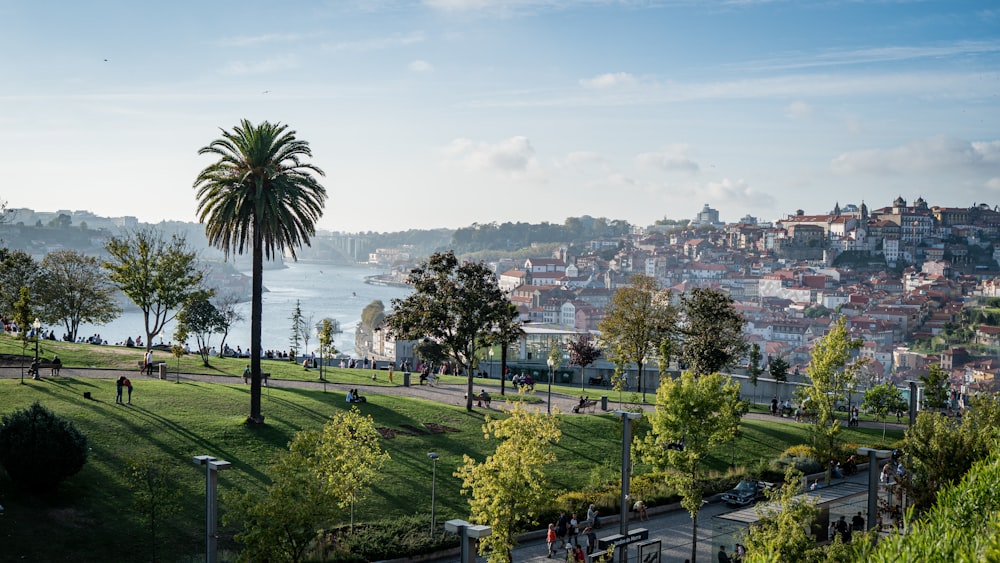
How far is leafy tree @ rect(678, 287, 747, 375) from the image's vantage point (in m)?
38.9

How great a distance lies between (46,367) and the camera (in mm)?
32219

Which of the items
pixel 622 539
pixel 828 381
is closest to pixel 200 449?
pixel 622 539

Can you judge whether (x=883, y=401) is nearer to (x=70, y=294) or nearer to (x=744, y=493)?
(x=744, y=493)

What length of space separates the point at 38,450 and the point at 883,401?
36.4m

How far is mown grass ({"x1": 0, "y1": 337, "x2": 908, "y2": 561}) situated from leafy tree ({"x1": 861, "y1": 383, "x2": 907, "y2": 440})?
246cm

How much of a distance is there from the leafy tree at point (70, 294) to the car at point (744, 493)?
3905 centimetres

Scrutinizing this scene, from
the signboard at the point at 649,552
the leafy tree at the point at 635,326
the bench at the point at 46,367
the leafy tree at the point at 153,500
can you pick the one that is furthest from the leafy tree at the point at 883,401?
the bench at the point at 46,367

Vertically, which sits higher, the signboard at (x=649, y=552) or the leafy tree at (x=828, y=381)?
the leafy tree at (x=828, y=381)

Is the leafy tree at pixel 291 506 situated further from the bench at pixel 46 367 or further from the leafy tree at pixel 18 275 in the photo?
the leafy tree at pixel 18 275

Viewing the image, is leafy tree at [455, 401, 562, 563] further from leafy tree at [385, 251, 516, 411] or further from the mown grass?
leafy tree at [385, 251, 516, 411]

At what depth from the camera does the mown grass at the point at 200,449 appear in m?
19.0

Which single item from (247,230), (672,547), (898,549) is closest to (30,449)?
(247,230)

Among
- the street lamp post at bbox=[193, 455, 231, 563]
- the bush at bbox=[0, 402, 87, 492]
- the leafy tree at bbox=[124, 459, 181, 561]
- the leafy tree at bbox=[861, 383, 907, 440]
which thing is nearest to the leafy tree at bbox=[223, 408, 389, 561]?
the street lamp post at bbox=[193, 455, 231, 563]

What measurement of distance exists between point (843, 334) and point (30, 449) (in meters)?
25.3
